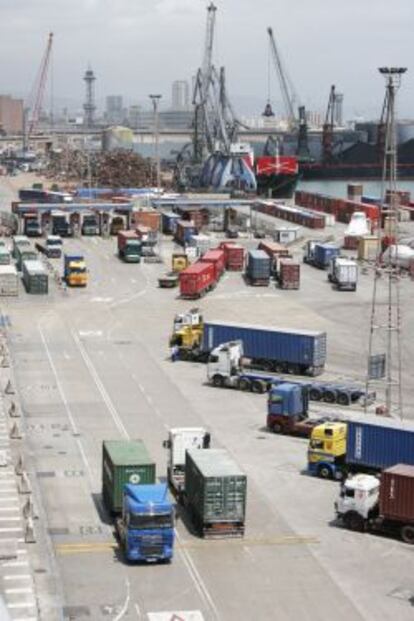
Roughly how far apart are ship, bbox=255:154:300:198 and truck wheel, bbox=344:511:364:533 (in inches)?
6139

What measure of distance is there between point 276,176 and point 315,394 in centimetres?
14283

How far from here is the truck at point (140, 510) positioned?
102ft

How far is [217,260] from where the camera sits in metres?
89.6

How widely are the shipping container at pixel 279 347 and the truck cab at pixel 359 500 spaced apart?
21602 millimetres

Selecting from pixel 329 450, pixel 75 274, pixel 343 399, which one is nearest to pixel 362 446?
pixel 329 450

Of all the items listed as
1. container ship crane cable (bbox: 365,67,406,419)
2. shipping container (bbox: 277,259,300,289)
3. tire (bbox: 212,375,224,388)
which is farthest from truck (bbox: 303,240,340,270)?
tire (bbox: 212,375,224,388)

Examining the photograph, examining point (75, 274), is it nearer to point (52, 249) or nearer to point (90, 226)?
point (52, 249)

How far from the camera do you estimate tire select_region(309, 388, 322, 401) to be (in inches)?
2023

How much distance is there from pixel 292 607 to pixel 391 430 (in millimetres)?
9890

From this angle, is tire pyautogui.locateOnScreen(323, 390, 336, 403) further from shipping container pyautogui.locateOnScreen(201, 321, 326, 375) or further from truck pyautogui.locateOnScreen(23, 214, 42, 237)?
truck pyautogui.locateOnScreen(23, 214, 42, 237)

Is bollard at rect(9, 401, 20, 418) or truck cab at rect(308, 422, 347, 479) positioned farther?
bollard at rect(9, 401, 20, 418)

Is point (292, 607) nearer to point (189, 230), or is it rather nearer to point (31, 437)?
point (31, 437)

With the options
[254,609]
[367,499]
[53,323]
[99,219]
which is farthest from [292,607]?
[99,219]

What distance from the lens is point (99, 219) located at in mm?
124562
